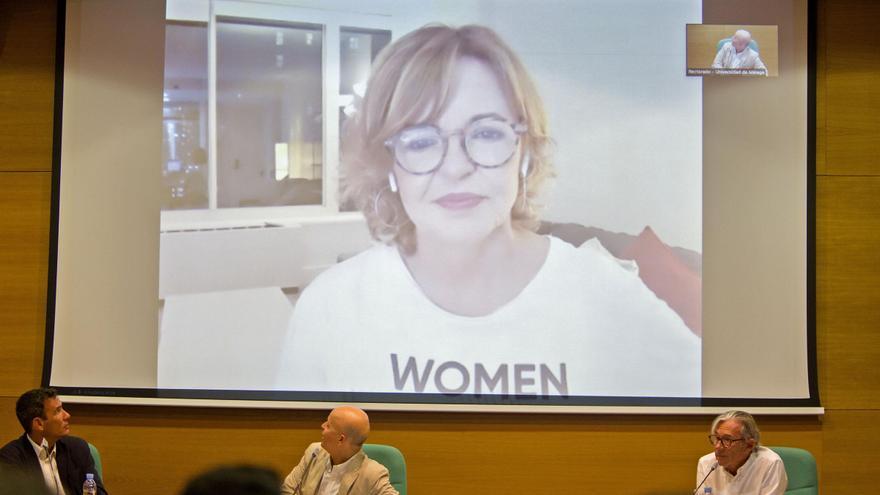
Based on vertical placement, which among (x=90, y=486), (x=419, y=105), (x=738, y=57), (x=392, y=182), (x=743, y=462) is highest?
(x=738, y=57)

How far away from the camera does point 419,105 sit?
5035mm

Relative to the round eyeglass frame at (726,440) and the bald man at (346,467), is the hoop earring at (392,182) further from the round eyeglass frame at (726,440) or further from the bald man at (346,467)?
the round eyeglass frame at (726,440)

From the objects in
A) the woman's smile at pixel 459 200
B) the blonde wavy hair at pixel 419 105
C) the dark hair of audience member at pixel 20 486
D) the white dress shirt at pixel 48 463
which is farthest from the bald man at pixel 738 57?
the dark hair of audience member at pixel 20 486

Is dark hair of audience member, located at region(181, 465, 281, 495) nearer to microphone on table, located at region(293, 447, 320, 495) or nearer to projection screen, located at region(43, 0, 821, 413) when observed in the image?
microphone on table, located at region(293, 447, 320, 495)

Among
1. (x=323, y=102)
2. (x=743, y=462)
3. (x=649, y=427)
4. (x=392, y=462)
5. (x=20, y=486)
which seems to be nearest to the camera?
(x=20, y=486)

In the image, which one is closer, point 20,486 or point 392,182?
point 20,486

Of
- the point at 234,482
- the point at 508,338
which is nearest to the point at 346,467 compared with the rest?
the point at 508,338

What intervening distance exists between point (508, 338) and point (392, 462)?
3.56ft

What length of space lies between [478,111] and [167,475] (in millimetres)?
2392

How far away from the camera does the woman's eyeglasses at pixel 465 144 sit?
5000 mm

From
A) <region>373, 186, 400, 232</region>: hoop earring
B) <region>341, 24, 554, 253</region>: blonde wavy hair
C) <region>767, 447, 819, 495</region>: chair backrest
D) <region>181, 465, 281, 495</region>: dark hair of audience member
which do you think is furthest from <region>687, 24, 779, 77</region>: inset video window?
<region>181, 465, 281, 495</region>: dark hair of audience member

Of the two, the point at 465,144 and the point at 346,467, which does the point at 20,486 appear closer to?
the point at 346,467

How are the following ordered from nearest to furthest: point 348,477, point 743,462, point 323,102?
1. point 348,477
2. point 743,462
3. point 323,102

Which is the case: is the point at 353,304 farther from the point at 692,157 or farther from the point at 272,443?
the point at 692,157
